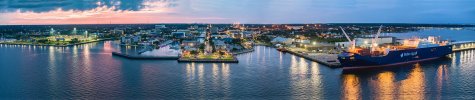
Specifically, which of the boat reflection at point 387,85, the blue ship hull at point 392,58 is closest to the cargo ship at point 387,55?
the blue ship hull at point 392,58

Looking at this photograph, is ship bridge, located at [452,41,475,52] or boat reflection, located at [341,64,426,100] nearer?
boat reflection, located at [341,64,426,100]

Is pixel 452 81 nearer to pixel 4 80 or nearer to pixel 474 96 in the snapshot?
pixel 474 96

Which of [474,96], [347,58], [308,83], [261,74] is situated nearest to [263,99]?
[308,83]

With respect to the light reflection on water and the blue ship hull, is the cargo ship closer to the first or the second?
the blue ship hull

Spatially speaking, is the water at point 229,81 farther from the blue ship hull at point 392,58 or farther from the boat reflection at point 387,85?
the blue ship hull at point 392,58

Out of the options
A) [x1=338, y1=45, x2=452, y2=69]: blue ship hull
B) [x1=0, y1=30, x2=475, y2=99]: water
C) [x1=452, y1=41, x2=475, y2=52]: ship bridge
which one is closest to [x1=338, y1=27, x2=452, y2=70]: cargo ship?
[x1=338, y1=45, x2=452, y2=69]: blue ship hull

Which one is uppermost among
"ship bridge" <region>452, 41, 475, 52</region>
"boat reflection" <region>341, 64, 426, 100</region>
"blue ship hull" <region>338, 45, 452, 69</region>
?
"ship bridge" <region>452, 41, 475, 52</region>

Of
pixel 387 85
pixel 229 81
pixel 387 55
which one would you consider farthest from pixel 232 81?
pixel 387 55
